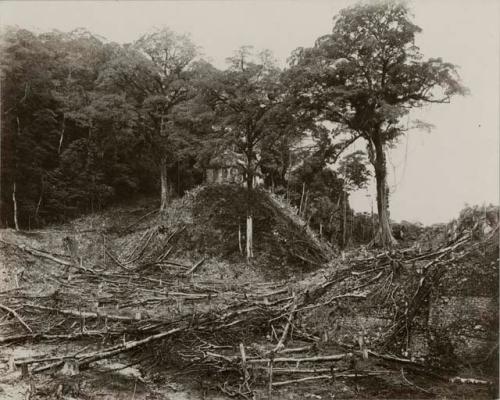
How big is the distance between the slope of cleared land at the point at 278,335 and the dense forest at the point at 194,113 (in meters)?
7.84

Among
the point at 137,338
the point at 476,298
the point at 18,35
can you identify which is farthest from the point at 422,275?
the point at 18,35

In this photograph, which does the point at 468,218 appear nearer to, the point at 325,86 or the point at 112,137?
the point at 325,86

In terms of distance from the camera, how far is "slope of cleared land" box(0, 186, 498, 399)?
23.2 feet

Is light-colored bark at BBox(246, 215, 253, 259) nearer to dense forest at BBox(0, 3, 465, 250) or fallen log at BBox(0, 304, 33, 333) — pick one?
dense forest at BBox(0, 3, 465, 250)

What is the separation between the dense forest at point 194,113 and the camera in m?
18.3

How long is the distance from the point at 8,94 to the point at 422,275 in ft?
70.5

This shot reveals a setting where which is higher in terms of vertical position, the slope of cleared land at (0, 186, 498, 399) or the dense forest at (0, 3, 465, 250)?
the dense forest at (0, 3, 465, 250)

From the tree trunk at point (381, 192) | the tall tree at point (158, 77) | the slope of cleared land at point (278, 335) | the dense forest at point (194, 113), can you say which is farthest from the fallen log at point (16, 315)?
the tall tree at point (158, 77)

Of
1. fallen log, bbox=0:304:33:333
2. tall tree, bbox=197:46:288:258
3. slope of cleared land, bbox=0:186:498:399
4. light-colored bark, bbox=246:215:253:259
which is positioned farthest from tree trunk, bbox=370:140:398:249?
fallen log, bbox=0:304:33:333

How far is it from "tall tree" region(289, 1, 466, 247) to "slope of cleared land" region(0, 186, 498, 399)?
25.5ft

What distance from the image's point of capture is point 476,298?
8281 millimetres

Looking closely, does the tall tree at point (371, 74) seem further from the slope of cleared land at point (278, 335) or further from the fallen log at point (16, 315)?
the fallen log at point (16, 315)

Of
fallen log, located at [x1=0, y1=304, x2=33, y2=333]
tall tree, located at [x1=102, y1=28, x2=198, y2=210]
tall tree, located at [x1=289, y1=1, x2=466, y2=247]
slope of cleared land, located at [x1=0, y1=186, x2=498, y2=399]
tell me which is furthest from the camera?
tall tree, located at [x1=102, y1=28, x2=198, y2=210]

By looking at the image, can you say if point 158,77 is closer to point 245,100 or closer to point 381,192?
point 245,100
